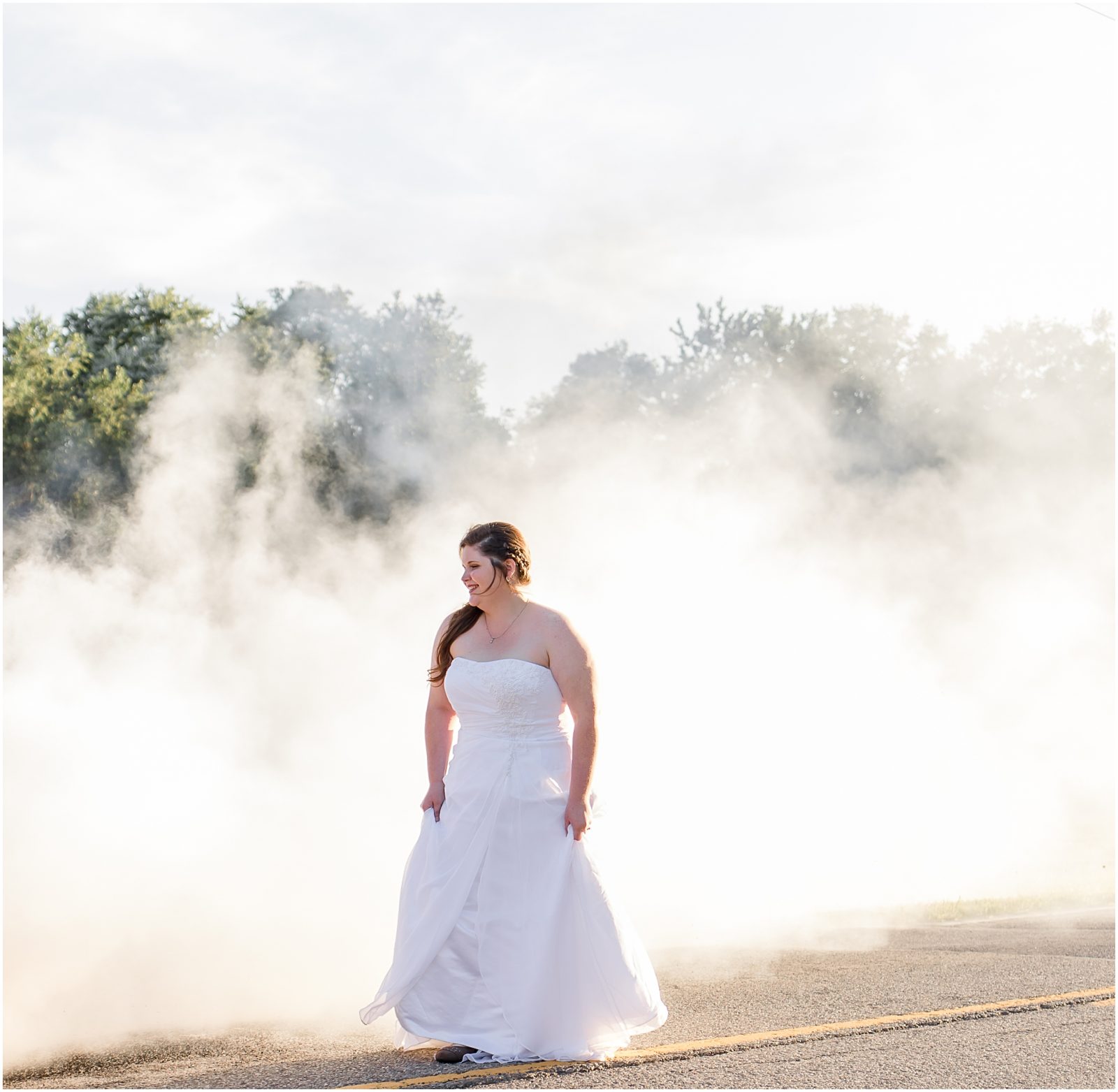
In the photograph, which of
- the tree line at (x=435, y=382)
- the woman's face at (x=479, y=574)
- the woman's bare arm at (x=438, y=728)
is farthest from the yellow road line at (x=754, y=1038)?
the tree line at (x=435, y=382)

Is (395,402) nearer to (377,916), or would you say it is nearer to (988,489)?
(988,489)

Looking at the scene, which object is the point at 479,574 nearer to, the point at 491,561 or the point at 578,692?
the point at 491,561

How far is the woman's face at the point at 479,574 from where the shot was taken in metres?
4.98

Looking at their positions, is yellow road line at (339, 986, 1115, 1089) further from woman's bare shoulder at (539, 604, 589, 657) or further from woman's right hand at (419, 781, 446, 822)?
woman's bare shoulder at (539, 604, 589, 657)

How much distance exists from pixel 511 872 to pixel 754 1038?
1.05m

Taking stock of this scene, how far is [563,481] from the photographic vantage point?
1608 cm

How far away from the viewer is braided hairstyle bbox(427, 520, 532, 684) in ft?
16.4

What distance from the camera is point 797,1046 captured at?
4676mm

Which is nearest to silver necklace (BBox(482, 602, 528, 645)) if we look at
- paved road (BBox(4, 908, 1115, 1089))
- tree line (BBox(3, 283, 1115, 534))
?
paved road (BBox(4, 908, 1115, 1089))

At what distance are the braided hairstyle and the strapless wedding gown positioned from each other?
0.10 m

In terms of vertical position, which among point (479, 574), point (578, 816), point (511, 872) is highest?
point (479, 574)

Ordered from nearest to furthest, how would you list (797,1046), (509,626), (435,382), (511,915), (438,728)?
1. (797,1046)
2. (511,915)
3. (509,626)
4. (438,728)
5. (435,382)

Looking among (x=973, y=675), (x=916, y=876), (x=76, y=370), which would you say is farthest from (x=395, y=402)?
(x=916, y=876)

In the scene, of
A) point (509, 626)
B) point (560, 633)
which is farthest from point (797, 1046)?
point (509, 626)
